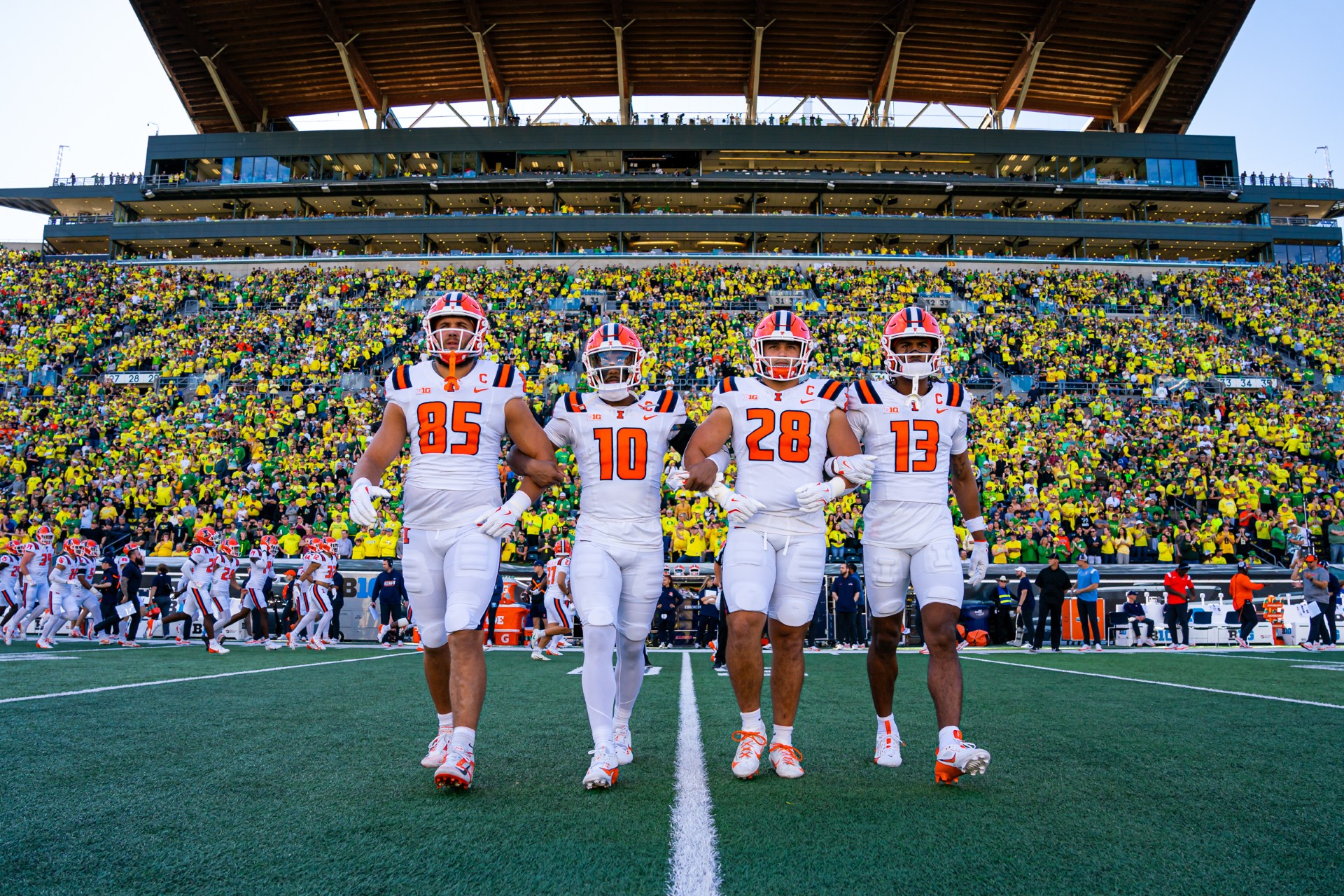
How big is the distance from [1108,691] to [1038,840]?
18.4 ft

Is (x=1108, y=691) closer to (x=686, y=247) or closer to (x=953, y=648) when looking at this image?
(x=953, y=648)

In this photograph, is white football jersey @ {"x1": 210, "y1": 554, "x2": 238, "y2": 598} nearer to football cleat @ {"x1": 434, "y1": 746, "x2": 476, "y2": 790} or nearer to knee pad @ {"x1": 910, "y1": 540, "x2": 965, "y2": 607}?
football cleat @ {"x1": 434, "y1": 746, "x2": 476, "y2": 790}

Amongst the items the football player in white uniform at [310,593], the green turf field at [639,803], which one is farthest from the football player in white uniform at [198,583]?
the green turf field at [639,803]

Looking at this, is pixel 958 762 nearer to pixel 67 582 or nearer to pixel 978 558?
pixel 978 558

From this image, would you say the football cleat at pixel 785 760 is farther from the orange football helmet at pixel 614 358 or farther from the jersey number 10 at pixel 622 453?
the orange football helmet at pixel 614 358

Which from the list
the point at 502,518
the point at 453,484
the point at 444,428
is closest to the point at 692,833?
the point at 502,518

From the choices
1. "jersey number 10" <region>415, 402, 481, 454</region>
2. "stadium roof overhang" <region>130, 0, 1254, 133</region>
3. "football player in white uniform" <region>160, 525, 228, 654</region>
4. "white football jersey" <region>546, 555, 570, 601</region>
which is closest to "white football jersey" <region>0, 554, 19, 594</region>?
"football player in white uniform" <region>160, 525, 228, 654</region>

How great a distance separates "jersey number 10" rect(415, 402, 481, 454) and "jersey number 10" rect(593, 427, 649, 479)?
68 cm

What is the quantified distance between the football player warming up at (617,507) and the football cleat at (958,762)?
1637mm

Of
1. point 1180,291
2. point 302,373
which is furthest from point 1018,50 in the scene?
point 302,373

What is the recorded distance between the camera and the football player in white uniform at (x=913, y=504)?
183 inches

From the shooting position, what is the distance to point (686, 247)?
41969mm

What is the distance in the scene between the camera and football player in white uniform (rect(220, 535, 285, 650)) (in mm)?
14234

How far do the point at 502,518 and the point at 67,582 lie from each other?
504 inches
